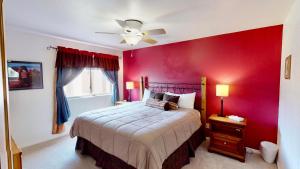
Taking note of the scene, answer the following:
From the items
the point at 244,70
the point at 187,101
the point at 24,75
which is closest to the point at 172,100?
the point at 187,101

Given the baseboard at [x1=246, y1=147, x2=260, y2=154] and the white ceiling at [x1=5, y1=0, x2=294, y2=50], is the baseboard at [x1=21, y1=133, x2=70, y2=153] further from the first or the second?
the baseboard at [x1=246, y1=147, x2=260, y2=154]

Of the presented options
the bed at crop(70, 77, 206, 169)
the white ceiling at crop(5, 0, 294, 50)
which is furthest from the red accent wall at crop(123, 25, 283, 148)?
the bed at crop(70, 77, 206, 169)

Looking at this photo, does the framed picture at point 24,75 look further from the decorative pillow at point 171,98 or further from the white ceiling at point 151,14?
the decorative pillow at point 171,98

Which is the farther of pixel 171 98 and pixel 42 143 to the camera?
pixel 171 98

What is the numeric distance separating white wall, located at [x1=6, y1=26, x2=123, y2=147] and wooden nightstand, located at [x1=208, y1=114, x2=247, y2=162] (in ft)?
11.5

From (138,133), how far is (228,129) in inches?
72.8

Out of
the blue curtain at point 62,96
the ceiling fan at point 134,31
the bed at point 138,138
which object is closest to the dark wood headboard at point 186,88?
the bed at point 138,138

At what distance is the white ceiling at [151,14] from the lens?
1.89 meters

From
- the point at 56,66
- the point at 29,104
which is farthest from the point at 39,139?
the point at 56,66

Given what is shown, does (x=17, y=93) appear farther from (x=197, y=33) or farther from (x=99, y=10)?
(x=197, y=33)

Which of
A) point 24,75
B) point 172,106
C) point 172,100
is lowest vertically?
point 172,106

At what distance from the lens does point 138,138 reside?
74.7 inches

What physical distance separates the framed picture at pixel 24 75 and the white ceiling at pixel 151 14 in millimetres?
715

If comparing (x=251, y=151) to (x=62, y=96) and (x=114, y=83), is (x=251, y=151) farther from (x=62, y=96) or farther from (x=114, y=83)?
(x=62, y=96)
